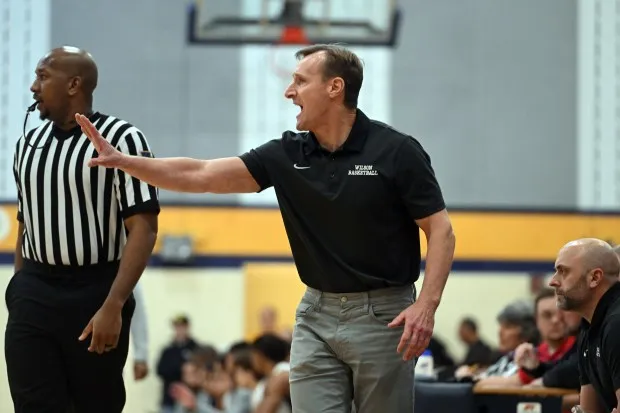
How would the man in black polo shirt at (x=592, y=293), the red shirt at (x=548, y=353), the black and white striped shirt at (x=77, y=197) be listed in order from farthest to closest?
the red shirt at (x=548, y=353)
the man in black polo shirt at (x=592, y=293)
the black and white striped shirt at (x=77, y=197)

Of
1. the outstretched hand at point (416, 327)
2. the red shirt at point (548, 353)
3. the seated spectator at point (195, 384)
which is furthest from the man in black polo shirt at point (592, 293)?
the seated spectator at point (195, 384)

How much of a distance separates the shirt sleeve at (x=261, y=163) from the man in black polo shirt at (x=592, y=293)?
1.38 m

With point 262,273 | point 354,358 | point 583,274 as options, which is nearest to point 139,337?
point 354,358

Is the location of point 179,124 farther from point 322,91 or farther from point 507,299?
point 322,91

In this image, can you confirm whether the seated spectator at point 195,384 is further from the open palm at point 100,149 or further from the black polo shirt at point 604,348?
the open palm at point 100,149

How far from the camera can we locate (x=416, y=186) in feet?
13.1

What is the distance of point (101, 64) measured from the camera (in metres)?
14.9

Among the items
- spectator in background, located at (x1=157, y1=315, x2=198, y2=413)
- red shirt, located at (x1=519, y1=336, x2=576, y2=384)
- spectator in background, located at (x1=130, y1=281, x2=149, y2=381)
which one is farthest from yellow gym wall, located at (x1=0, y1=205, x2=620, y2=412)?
spectator in background, located at (x1=130, y1=281, x2=149, y2=381)

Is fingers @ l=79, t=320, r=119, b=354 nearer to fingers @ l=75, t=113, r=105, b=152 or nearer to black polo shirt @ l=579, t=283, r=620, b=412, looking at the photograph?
fingers @ l=75, t=113, r=105, b=152

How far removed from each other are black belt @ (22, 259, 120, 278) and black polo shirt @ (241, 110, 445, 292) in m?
0.81

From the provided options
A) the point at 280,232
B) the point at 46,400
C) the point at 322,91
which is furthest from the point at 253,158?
the point at 280,232

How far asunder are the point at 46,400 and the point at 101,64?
11230mm

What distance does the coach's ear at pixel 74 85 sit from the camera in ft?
14.3

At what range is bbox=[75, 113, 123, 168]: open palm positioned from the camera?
3840 millimetres
